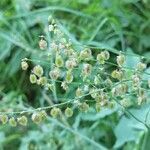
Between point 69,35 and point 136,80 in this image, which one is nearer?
point 136,80

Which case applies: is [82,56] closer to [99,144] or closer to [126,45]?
[99,144]

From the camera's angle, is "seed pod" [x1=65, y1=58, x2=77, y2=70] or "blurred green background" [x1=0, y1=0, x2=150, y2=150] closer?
"seed pod" [x1=65, y1=58, x2=77, y2=70]

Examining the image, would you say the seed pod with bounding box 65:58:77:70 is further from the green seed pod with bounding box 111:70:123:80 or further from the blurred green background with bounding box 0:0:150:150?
the blurred green background with bounding box 0:0:150:150

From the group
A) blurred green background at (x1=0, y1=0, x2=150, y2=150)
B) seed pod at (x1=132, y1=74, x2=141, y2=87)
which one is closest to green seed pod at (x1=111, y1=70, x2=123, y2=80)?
seed pod at (x1=132, y1=74, x2=141, y2=87)

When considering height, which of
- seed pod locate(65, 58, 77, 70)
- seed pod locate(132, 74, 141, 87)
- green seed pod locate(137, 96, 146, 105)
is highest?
seed pod locate(65, 58, 77, 70)

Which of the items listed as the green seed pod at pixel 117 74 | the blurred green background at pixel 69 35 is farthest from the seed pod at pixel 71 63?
the blurred green background at pixel 69 35

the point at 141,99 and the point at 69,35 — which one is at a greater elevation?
the point at 69,35

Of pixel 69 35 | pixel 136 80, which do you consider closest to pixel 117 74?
pixel 136 80

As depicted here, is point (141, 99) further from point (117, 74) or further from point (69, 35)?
point (69, 35)
